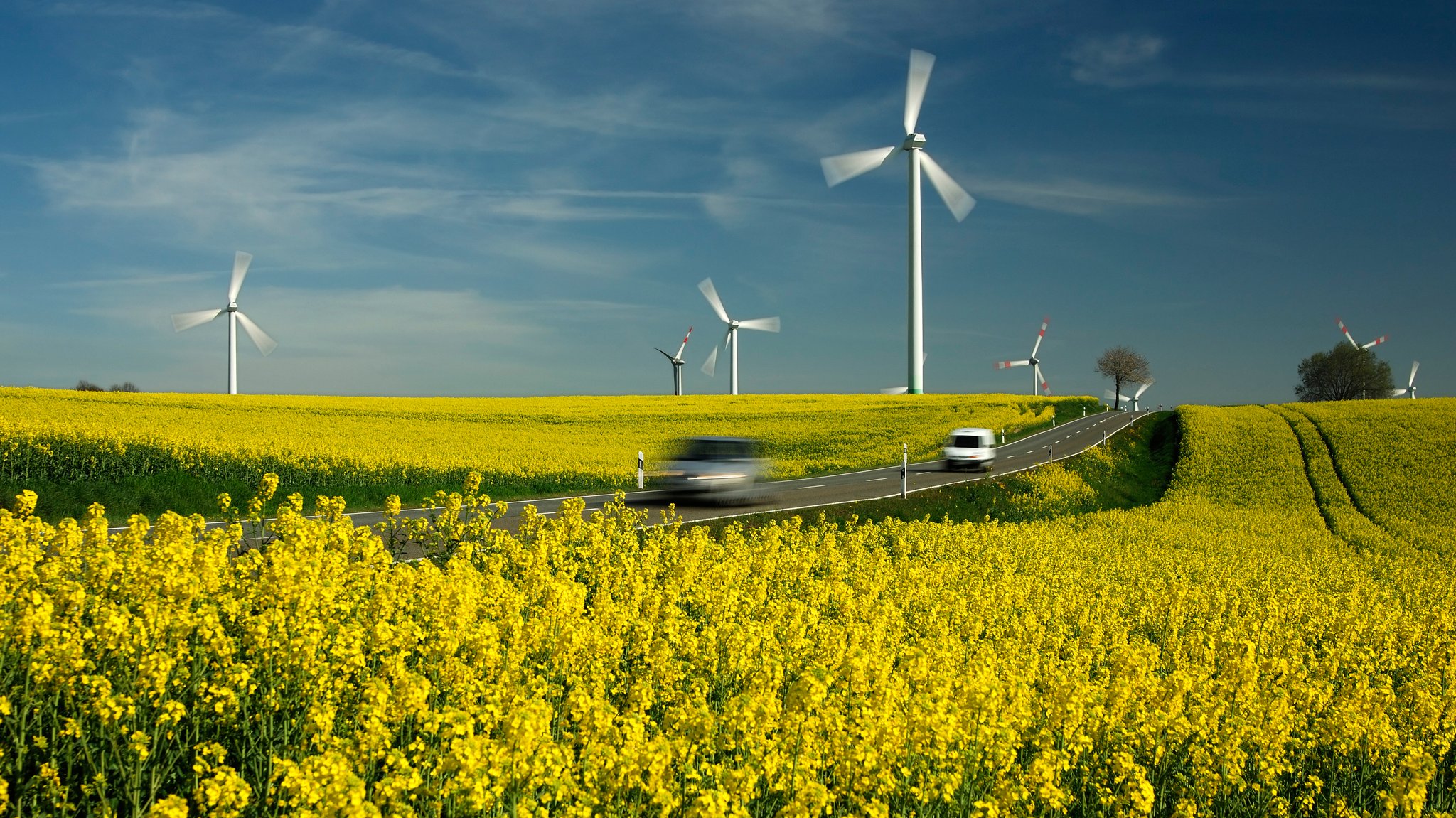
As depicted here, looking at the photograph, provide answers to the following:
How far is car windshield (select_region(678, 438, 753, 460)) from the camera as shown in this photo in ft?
94.3

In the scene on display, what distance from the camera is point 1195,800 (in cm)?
778

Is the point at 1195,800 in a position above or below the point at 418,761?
below

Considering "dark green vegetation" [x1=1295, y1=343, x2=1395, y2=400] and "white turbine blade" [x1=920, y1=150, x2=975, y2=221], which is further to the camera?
"dark green vegetation" [x1=1295, y1=343, x2=1395, y2=400]

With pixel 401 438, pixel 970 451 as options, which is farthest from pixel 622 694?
pixel 970 451

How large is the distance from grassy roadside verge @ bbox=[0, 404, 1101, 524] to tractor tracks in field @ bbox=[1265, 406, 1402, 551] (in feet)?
86.0

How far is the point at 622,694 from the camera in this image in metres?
8.45

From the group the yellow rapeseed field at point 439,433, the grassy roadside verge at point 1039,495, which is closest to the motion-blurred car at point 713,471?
the grassy roadside verge at point 1039,495

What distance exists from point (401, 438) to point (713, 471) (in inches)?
823

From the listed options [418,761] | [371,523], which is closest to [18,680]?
[418,761]

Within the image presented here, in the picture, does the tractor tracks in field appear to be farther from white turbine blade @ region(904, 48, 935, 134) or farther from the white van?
white turbine blade @ region(904, 48, 935, 134)

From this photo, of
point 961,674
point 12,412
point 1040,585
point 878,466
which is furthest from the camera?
point 878,466

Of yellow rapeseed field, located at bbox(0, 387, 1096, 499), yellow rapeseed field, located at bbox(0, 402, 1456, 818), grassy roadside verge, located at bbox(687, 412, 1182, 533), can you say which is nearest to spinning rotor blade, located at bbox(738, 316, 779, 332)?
yellow rapeseed field, located at bbox(0, 387, 1096, 499)

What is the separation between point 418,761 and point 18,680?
3.61 meters

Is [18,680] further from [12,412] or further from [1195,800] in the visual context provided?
[12,412]
